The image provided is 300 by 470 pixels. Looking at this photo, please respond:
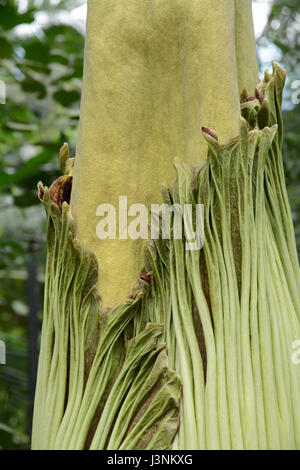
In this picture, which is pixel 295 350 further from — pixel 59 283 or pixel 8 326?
pixel 8 326

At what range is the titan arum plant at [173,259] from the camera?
1.62 feet

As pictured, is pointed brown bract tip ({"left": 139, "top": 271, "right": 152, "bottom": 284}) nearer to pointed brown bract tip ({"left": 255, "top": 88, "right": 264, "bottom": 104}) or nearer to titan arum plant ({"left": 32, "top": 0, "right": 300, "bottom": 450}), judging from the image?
titan arum plant ({"left": 32, "top": 0, "right": 300, "bottom": 450})

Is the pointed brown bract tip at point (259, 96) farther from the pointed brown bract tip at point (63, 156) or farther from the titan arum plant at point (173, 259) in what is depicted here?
the pointed brown bract tip at point (63, 156)

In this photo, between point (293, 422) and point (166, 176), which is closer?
point (293, 422)

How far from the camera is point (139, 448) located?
489 millimetres

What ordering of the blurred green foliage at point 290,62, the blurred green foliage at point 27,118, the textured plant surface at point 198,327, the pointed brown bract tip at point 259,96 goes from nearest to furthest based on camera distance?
the textured plant surface at point 198,327, the pointed brown bract tip at point 259,96, the blurred green foliage at point 27,118, the blurred green foliage at point 290,62

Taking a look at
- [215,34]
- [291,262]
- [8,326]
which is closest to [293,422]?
[291,262]

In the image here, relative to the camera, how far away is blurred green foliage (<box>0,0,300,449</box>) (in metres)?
1.29

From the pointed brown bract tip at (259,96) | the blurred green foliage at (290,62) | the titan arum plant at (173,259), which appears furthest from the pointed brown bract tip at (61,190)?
the blurred green foliage at (290,62)

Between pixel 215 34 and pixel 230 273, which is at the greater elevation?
pixel 215 34

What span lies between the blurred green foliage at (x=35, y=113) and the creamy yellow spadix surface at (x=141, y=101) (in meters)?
0.56
